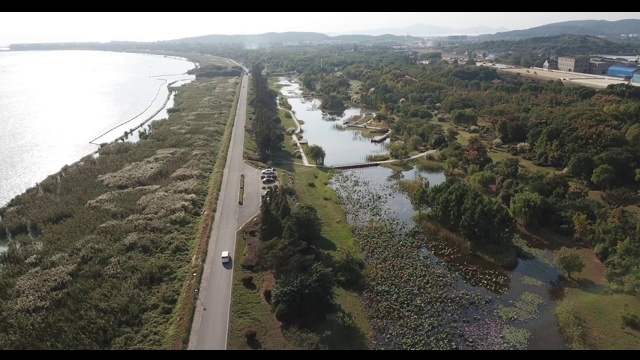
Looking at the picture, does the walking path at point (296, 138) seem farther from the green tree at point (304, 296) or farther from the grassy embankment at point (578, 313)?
the green tree at point (304, 296)

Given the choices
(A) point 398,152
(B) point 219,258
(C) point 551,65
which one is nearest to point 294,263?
(B) point 219,258

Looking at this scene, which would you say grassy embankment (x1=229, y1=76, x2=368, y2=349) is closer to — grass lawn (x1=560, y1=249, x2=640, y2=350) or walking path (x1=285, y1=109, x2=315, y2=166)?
walking path (x1=285, y1=109, x2=315, y2=166)

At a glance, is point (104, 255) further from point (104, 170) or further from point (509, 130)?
point (509, 130)

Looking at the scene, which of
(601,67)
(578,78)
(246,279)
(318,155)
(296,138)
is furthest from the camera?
(601,67)

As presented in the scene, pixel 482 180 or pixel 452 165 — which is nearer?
pixel 482 180

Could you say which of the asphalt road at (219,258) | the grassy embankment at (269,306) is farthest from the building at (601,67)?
the asphalt road at (219,258)

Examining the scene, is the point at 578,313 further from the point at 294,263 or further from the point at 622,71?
the point at 622,71

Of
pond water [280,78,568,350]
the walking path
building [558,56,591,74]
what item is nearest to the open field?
building [558,56,591,74]
